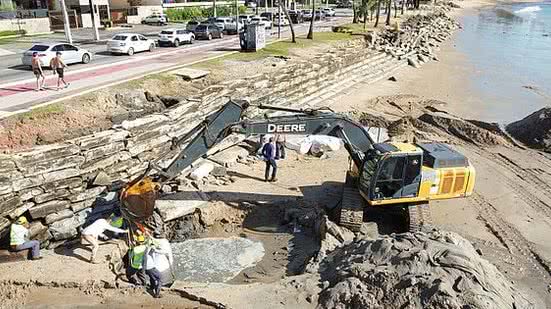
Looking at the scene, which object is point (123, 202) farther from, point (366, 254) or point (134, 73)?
point (134, 73)

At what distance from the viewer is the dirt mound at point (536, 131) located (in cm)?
2028

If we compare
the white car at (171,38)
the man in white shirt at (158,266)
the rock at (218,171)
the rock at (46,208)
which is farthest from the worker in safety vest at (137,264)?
the white car at (171,38)

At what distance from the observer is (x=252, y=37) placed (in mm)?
30156

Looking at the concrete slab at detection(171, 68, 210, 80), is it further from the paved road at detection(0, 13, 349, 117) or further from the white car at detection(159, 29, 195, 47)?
the white car at detection(159, 29, 195, 47)

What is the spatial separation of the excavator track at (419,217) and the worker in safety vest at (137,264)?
21.9 ft

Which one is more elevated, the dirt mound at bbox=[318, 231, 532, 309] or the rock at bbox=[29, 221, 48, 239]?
the dirt mound at bbox=[318, 231, 532, 309]

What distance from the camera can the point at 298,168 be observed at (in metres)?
17.0

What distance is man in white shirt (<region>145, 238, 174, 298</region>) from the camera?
10133 millimetres

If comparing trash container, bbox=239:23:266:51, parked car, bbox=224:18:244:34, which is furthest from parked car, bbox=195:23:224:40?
trash container, bbox=239:23:266:51

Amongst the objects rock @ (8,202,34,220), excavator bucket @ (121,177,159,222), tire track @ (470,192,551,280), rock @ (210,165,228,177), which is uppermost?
excavator bucket @ (121,177,159,222)

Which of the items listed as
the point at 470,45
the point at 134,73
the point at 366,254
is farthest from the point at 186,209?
the point at 470,45

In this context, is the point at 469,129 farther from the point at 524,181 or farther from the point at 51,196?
the point at 51,196

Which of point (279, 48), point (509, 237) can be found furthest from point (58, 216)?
point (279, 48)

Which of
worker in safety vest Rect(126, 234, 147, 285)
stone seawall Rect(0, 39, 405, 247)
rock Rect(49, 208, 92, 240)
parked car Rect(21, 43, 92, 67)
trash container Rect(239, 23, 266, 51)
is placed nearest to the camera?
worker in safety vest Rect(126, 234, 147, 285)
